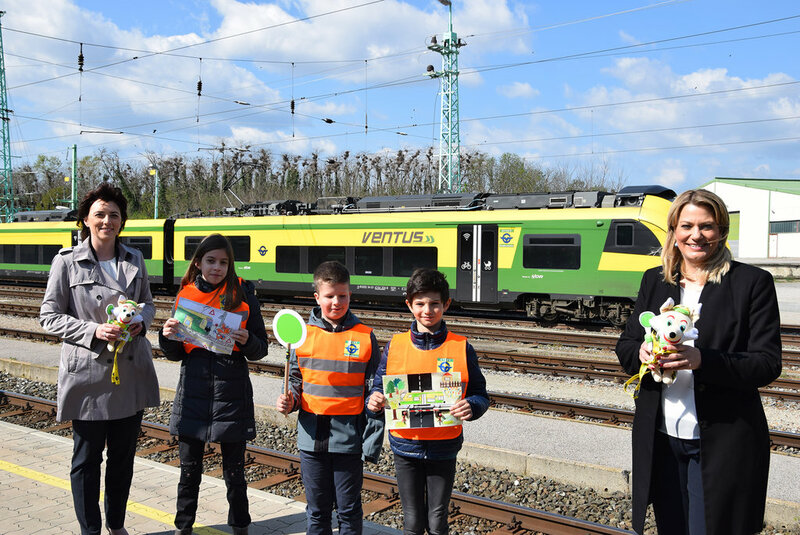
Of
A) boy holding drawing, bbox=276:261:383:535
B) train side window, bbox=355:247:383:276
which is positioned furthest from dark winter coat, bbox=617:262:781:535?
train side window, bbox=355:247:383:276

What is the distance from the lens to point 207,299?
4027mm

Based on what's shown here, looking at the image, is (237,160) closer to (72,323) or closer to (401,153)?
(401,153)

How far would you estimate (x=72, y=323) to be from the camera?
386 centimetres

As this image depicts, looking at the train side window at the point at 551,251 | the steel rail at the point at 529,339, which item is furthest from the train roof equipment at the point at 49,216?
the train side window at the point at 551,251

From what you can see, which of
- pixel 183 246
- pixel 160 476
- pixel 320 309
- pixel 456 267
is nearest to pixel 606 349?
pixel 456 267

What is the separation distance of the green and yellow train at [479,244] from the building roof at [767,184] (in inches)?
1732

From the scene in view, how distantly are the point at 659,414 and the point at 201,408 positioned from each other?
2484mm

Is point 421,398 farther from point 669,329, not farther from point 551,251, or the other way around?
point 551,251

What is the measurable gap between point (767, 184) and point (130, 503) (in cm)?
6185

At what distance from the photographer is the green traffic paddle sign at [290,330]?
366 cm

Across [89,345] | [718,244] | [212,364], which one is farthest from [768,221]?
[89,345]

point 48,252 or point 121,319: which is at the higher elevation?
point 121,319

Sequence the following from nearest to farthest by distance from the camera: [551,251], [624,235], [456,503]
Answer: [456,503] → [624,235] → [551,251]

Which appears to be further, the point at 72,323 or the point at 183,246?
the point at 183,246
